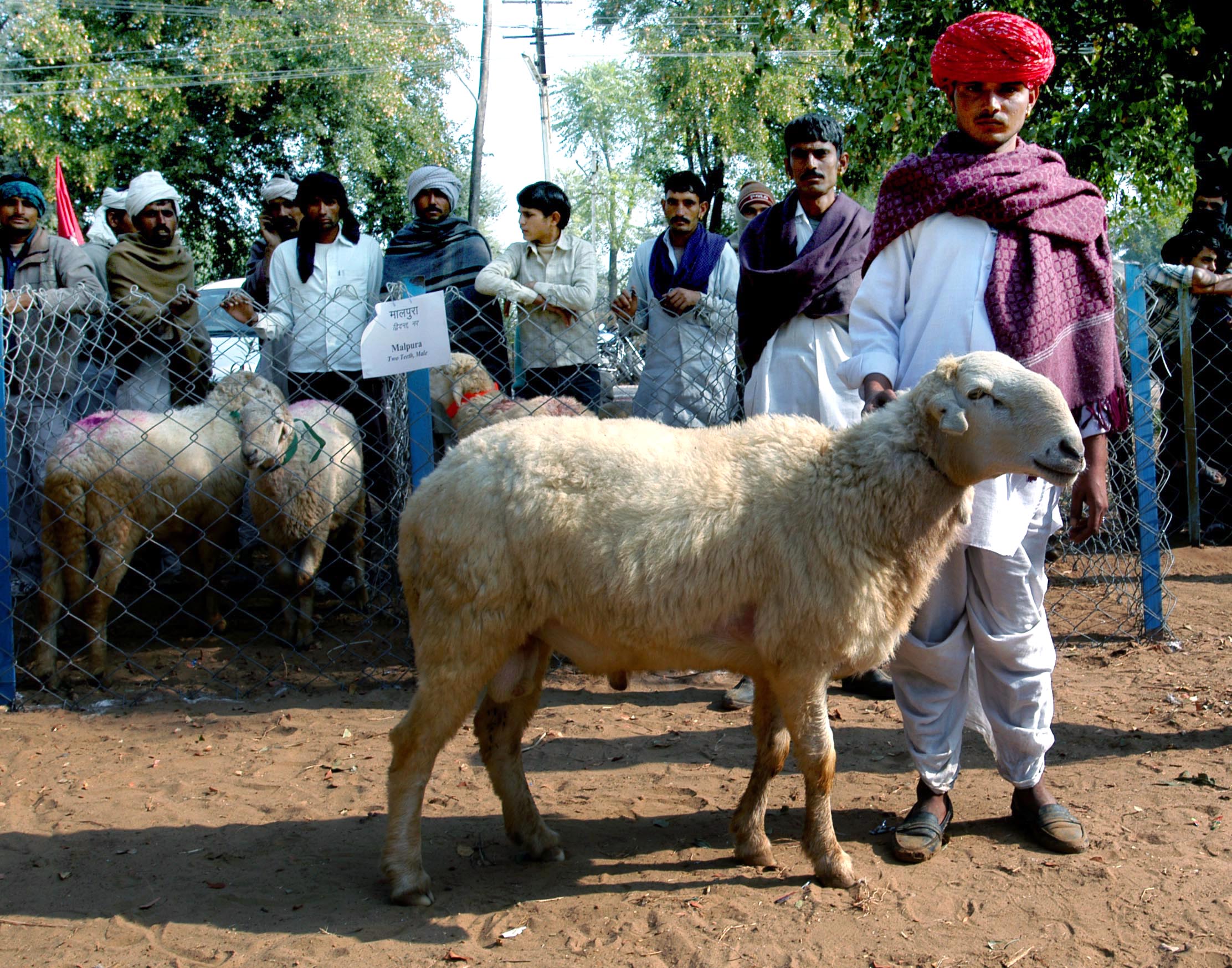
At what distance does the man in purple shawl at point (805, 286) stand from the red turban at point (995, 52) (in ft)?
3.95

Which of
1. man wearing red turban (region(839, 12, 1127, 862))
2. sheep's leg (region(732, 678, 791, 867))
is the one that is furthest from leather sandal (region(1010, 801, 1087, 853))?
sheep's leg (region(732, 678, 791, 867))

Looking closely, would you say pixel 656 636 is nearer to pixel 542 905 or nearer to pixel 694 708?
pixel 542 905

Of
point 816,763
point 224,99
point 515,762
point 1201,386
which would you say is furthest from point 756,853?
point 224,99

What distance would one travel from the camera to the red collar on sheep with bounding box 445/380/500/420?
5695 millimetres

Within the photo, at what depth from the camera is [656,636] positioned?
2.99 m

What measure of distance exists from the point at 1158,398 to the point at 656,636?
17.2ft

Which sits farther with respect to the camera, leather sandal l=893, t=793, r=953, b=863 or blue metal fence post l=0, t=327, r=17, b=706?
blue metal fence post l=0, t=327, r=17, b=706

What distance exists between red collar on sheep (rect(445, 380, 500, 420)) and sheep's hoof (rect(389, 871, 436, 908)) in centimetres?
311

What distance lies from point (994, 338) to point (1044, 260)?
0.27 metres

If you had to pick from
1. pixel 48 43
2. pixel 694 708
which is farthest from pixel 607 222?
pixel 694 708

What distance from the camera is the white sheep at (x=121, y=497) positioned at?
5.04 meters

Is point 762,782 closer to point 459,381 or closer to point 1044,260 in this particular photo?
point 1044,260

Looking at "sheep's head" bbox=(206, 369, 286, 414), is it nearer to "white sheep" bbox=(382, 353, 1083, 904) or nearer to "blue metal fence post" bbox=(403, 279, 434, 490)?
"blue metal fence post" bbox=(403, 279, 434, 490)

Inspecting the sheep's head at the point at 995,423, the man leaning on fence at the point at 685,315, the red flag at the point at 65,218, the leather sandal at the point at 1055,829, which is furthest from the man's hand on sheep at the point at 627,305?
the red flag at the point at 65,218
